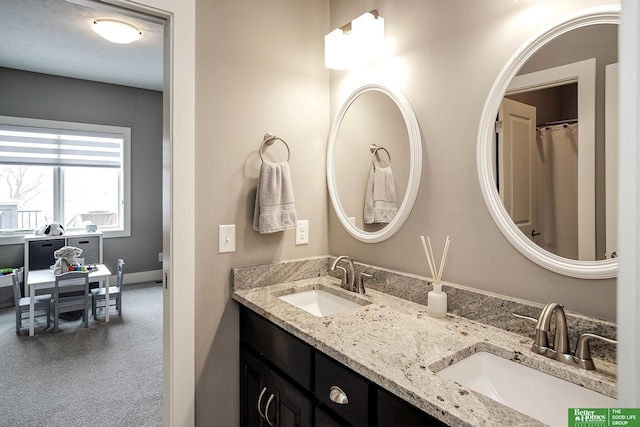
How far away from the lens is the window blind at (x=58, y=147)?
14.3ft

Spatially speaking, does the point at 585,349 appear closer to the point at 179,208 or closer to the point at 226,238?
the point at 226,238

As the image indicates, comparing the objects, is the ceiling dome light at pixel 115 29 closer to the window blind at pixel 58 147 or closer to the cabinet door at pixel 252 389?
the window blind at pixel 58 147

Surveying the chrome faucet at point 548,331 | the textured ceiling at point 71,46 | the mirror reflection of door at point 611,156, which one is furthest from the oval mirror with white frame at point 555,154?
the textured ceiling at point 71,46

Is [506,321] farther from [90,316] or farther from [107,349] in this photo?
[90,316]

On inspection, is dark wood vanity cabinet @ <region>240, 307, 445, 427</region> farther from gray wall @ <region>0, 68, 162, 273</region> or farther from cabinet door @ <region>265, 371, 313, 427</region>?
gray wall @ <region>0, 68, 162, 273</region>

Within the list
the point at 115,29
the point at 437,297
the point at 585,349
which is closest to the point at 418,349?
the point at 437,297

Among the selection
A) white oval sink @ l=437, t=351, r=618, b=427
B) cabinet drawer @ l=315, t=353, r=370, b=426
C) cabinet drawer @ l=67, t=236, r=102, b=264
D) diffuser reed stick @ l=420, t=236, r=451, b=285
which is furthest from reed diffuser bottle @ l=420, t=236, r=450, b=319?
cabinet drawer @ l=67, t=236, r=102, b=264

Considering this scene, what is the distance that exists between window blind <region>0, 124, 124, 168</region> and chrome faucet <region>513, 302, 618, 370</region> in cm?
545

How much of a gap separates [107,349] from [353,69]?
9.63 feet

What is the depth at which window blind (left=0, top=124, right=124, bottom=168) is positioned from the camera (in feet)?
14.3

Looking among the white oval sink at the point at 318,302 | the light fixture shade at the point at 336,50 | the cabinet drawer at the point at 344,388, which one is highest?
the light fixture shade at the point at 336,50

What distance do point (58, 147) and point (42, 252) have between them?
4.60 ft

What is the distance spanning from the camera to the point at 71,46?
12.1 feet

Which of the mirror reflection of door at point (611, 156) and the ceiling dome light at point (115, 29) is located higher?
the ceiling dome light at point (115, 29)
